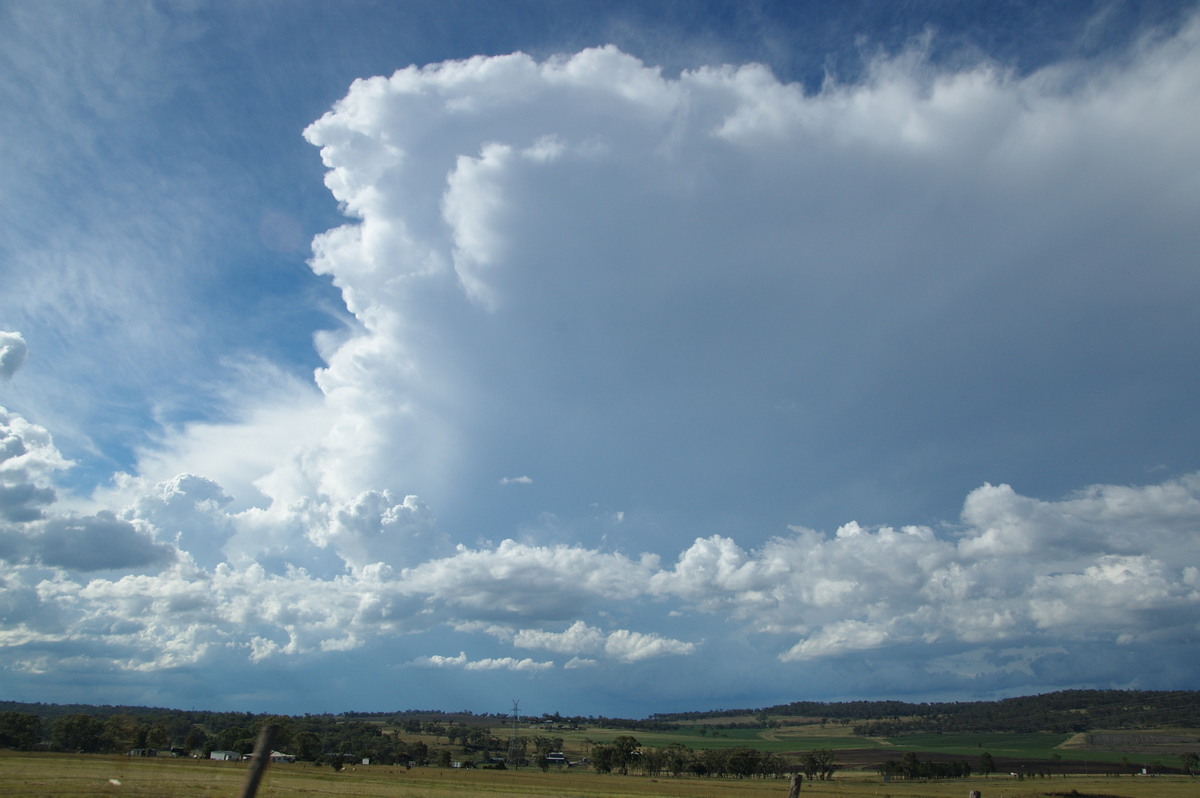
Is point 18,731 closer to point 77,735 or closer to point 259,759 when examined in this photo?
point 77,735

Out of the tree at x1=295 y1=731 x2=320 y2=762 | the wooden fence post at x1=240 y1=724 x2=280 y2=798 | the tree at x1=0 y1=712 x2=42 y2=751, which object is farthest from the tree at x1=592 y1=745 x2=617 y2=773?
the wooden fence post at x1=240 y1=724 x2=280 y2=798

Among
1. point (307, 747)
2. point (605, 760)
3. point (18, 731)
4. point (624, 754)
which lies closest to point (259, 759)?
point (18, 731)

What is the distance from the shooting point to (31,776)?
183 feet

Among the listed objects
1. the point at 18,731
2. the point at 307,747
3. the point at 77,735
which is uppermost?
the point at 18,731

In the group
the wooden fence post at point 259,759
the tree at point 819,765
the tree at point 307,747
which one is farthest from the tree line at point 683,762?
the wooden fence post at point 259,759

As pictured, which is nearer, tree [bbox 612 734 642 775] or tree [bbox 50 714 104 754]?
tree [bbox 50 714 104 754]

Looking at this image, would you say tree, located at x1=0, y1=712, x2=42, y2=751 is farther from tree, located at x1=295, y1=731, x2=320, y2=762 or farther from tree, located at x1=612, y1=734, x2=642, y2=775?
tree, located at x1=612, y1=734, x2=642, y2=775

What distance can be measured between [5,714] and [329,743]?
73.3 meters

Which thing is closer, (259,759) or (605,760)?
(259,759)

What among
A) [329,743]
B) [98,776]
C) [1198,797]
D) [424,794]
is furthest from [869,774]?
[98,776]

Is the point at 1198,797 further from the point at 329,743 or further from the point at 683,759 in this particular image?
the point at 329,743

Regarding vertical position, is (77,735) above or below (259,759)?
below

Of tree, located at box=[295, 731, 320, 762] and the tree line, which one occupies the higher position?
tree, located at box=[295, 731, 320, 762]

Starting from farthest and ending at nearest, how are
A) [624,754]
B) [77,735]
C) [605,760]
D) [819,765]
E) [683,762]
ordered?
[624,754]
[605,760]
[819,765]
[683,762]
[77,735]
